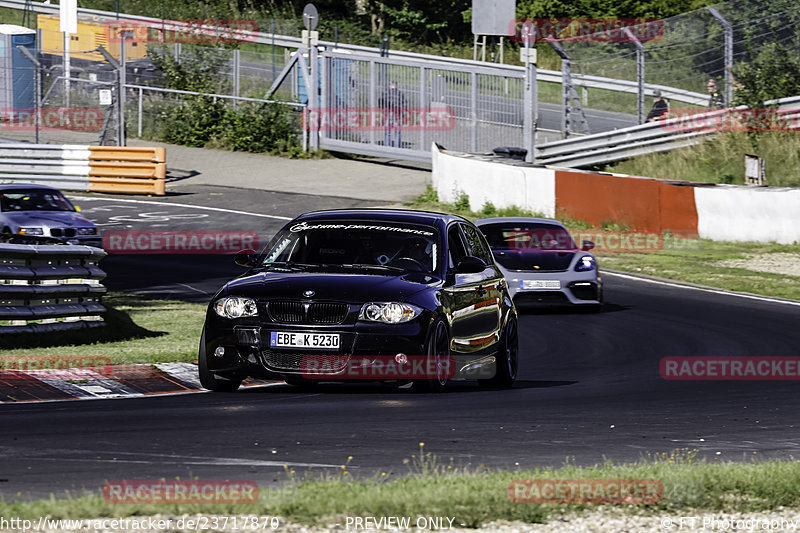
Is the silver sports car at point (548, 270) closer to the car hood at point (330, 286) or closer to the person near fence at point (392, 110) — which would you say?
the car hood at point (330, 286)

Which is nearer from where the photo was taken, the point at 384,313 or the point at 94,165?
the point at 384,313

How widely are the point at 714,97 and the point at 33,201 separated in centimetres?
1696

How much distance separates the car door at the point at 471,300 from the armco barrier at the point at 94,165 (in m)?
23.9

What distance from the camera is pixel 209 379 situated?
34.4ft

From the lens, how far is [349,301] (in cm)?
999

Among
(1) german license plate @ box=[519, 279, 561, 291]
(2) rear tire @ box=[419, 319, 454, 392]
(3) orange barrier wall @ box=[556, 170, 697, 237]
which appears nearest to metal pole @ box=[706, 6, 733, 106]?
(3) orange barrier wall @ box=[556, 170, 697, 237]

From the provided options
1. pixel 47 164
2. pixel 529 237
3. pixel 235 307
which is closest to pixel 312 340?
pixel 235 307

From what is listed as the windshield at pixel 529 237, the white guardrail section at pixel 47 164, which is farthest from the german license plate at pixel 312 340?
the white guardrail section at pixel 47 164

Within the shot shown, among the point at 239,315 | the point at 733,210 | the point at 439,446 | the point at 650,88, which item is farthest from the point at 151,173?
the point at 439,446

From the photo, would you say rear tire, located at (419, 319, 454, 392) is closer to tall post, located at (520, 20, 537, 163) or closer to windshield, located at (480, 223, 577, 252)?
windshield, located at (480, 223, 577, 252)

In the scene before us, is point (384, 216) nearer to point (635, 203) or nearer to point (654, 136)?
point (635, 203)

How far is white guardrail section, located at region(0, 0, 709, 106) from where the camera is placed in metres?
33.3

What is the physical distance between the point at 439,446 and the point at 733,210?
67.1 ft

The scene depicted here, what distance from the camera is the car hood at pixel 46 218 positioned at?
77.7 feet
